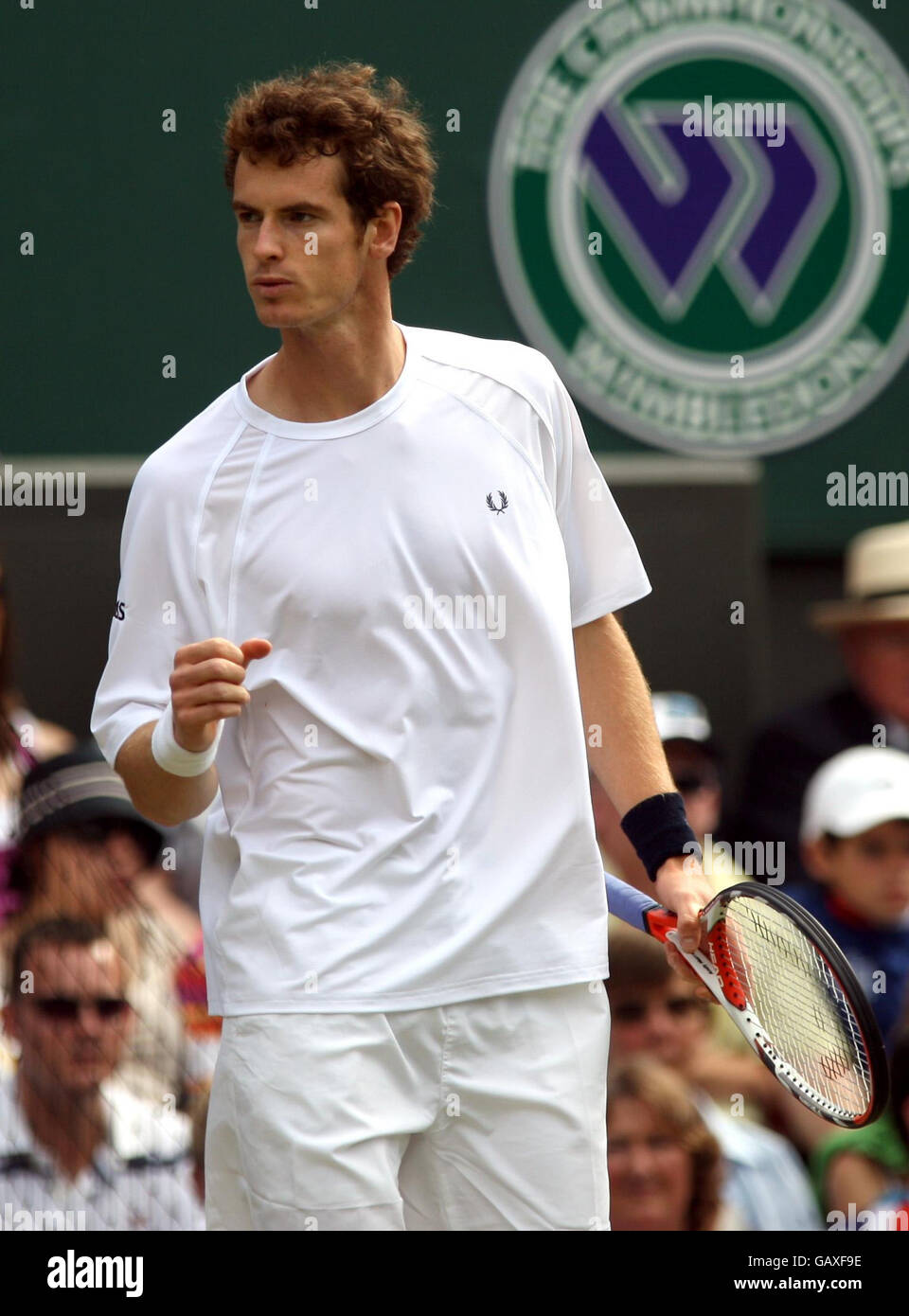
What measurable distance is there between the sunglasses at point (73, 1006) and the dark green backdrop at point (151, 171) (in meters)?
2.66

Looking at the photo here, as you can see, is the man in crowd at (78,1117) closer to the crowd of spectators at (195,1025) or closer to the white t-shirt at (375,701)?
the crowd of spectators at (195,1025)

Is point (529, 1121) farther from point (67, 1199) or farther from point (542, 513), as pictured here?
point (67, 1199)

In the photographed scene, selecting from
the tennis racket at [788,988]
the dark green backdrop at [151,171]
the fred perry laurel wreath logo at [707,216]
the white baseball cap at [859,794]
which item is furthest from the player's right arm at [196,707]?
the fred perry laurel wreath logo at [707,216]

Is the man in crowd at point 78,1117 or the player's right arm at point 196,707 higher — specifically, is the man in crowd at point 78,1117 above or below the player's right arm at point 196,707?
below

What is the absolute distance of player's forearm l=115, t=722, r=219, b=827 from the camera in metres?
2.29

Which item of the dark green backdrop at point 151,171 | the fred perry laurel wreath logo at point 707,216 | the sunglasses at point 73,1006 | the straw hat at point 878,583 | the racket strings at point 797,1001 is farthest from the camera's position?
the fred perry laurel wreath logo at point 707,216

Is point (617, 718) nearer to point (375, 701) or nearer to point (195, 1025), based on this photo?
point (375, 701)

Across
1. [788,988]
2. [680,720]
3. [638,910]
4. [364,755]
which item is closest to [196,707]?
[364,755]

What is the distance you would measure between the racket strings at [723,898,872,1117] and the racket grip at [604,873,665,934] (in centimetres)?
12

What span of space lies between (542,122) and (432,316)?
0.65 meters

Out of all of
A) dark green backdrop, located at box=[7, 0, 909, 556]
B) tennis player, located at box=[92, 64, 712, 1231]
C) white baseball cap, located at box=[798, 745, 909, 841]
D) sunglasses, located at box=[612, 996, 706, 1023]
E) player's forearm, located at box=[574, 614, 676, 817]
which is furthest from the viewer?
dark green backdrop, located at box=[7, 0, 909, 556]

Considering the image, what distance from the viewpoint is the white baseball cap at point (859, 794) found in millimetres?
A: 4332

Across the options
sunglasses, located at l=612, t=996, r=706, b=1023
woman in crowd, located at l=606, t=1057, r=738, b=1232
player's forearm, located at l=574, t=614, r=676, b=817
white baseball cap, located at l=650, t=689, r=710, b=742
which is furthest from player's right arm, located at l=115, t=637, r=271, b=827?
white baseball cap, located at l=650, t=689, r=710, b=742

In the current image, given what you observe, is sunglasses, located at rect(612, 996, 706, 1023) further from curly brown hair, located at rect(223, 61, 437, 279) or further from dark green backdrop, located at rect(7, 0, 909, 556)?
dark green backdrop, located at rect(7, 0, 909, 556)
